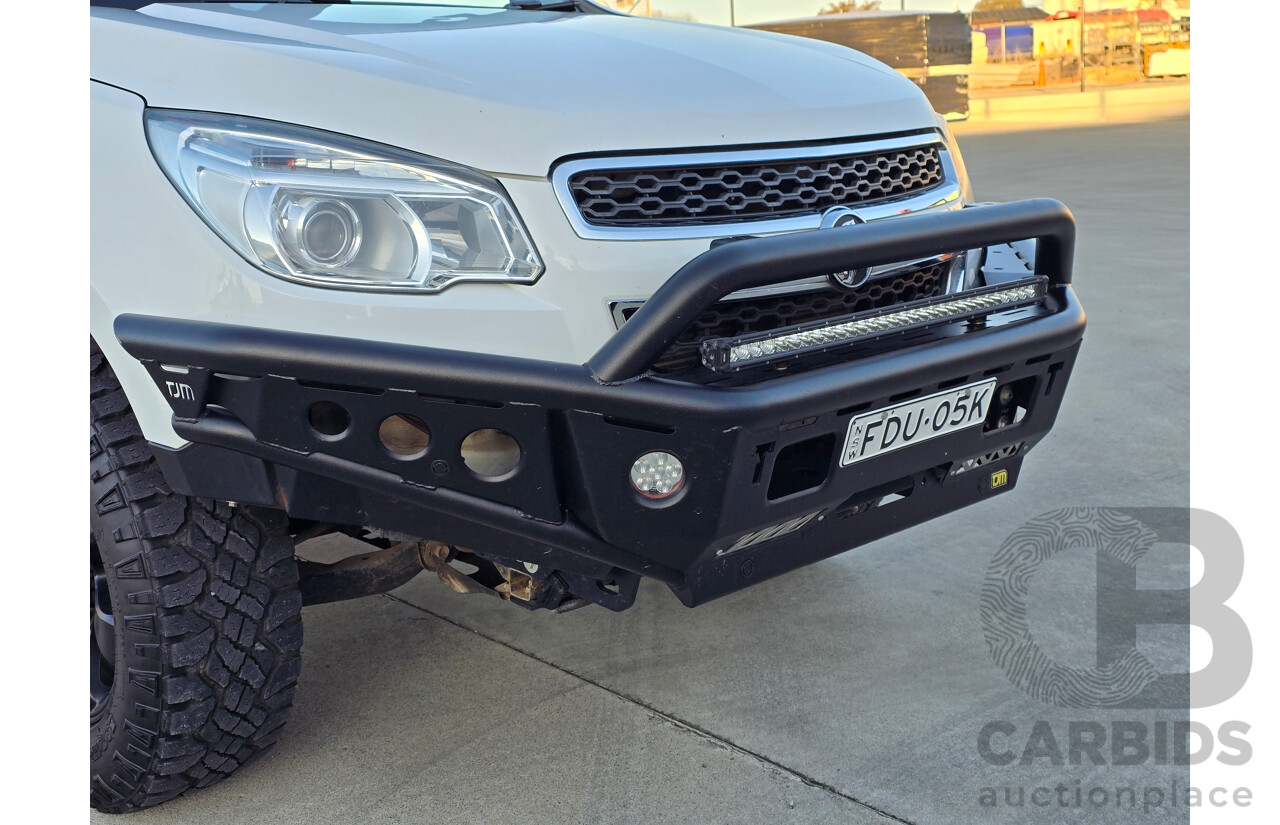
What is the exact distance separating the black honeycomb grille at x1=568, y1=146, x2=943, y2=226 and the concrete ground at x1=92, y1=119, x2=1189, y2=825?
114 cm

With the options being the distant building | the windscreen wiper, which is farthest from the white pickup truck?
the distant building

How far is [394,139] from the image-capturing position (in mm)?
1854

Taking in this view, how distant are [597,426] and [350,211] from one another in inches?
21.2

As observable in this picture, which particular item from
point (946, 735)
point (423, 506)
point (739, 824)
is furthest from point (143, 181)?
point (946, 735)

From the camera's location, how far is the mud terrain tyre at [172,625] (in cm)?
209

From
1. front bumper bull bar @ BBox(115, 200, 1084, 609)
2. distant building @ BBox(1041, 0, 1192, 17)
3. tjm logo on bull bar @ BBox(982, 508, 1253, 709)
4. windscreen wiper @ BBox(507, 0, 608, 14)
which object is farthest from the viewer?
distant building @ BBox(1041, 0, 1192, 17)

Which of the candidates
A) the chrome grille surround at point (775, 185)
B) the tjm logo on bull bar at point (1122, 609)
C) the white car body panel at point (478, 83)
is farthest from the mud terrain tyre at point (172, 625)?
the tjm logo on bull bar at point (1122, 609)

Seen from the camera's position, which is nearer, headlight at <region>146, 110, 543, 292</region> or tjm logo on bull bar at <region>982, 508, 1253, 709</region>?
headlight at <region>146, 110, 543, 292</region>

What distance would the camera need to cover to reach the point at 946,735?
2.45m

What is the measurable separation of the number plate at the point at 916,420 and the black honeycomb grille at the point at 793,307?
20 cm

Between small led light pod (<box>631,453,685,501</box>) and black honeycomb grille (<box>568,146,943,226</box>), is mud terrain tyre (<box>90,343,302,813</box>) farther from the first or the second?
black honeycomb grille (<box>568,146,943,226</box>)

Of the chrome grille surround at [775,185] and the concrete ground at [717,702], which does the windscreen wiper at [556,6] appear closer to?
the chrome grille surround at [775,185]

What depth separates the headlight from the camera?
1.85 meters

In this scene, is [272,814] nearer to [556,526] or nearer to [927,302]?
[556,526]
